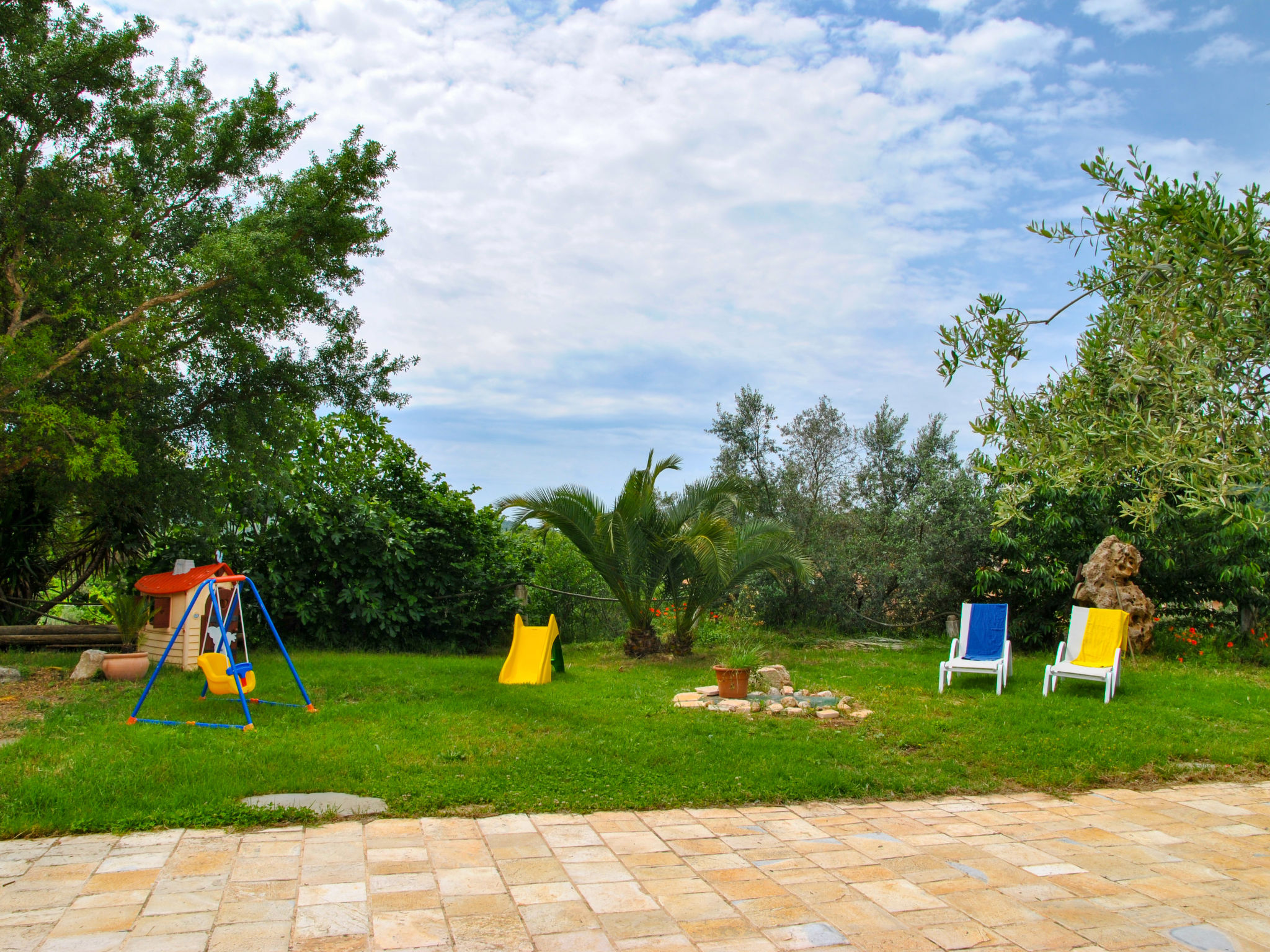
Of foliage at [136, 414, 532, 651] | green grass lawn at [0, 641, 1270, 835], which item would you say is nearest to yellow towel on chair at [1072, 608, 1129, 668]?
green grass lawn at [0, 641, 1270, 835]

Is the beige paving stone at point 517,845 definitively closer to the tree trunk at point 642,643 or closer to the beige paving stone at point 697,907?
the beige paving stone at point 697,907

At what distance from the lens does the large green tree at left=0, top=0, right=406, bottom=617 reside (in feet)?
27.9

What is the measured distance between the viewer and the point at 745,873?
4.14m

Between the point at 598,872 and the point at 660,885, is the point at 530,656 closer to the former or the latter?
the point at 598,872

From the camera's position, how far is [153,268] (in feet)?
30.3

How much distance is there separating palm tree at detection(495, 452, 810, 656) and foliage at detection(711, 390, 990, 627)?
2.55 meters

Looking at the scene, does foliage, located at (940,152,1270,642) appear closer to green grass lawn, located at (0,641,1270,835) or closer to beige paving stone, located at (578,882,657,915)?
green grass lawn, located at (0,641,1270,835)

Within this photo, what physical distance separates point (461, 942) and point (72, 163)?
9.81 m

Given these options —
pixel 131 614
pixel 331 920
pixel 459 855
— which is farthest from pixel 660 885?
pixel 131 614

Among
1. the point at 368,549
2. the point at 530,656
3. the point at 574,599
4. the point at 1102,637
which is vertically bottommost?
the point at 530,656

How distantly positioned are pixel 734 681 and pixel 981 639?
143 inches

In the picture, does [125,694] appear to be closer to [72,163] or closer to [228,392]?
[228,392]

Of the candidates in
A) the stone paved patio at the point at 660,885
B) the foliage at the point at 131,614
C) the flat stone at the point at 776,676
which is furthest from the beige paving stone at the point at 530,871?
the foliage at the point at 131,614

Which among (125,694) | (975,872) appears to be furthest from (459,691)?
(975,872)
